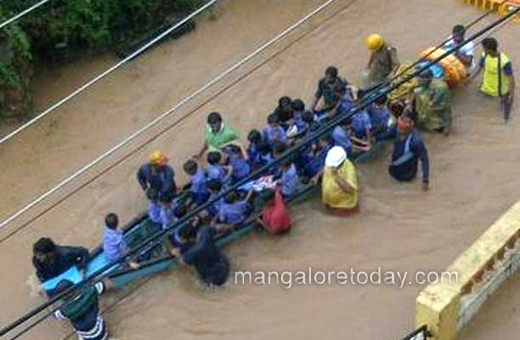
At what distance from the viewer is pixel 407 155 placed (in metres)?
11.4

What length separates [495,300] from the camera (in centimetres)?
995

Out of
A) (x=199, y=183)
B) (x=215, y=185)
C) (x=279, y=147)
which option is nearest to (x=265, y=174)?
(x=279, y=147)

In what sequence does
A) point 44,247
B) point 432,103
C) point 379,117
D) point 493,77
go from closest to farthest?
point 44,247 → point 379,117 → point 432,103 → point 493,77

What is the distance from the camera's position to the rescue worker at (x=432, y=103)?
1195 cm

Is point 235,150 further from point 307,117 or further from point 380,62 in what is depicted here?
point 380,62

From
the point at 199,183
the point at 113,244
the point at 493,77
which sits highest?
the point at 199,183

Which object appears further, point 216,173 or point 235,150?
point 235,150

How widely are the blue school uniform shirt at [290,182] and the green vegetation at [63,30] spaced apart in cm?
443

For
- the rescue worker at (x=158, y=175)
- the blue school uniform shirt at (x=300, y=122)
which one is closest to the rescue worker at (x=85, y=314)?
the rescue worker at (x=158, y=175)

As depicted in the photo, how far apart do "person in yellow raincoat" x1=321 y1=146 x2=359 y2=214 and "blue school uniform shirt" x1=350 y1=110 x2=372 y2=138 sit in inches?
23.8

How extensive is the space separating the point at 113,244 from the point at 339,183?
9.11 feet

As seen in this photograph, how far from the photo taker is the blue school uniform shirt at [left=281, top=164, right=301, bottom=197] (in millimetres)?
11227

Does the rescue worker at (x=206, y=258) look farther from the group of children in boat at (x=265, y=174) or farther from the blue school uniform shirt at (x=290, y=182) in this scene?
the blue school uniform shirt at (x=290, y=182)

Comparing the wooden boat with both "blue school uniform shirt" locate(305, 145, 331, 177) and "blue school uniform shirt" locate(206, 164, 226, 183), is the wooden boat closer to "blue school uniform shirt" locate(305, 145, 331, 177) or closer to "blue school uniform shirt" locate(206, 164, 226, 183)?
"blue school uniform shirt" locate(305, 145, 331, 177)
